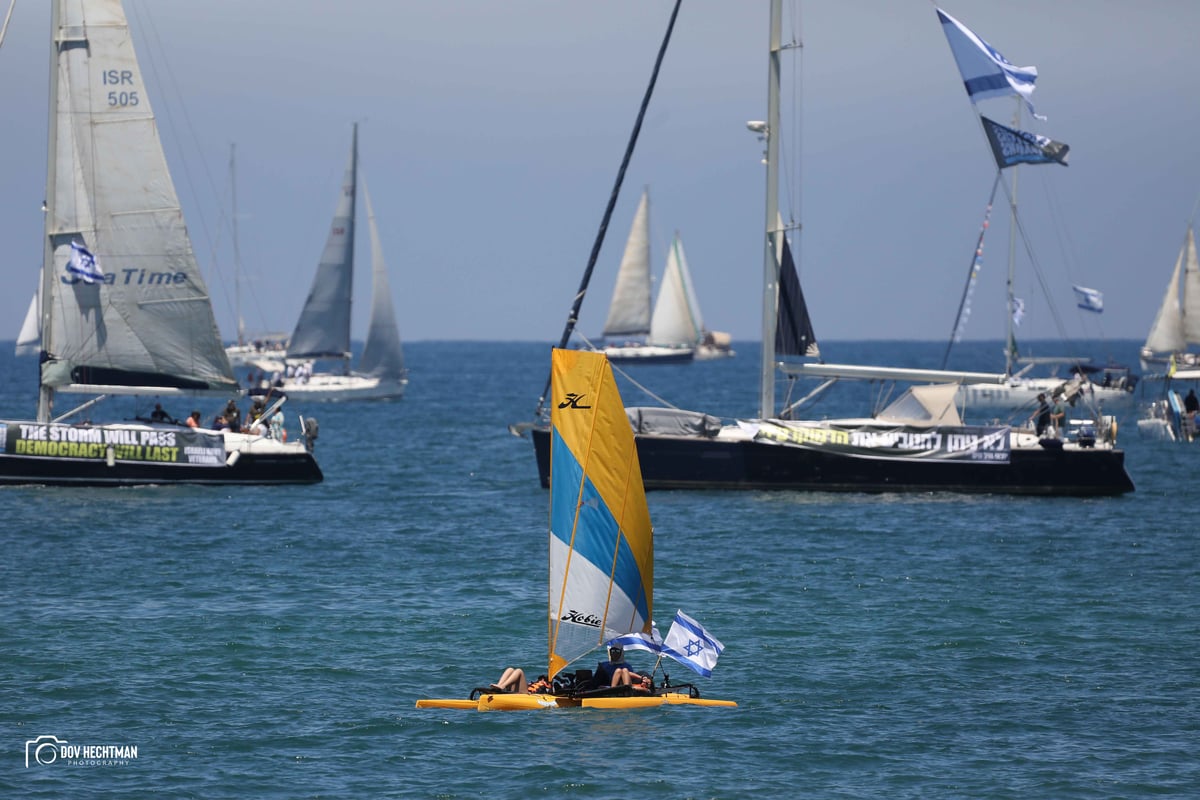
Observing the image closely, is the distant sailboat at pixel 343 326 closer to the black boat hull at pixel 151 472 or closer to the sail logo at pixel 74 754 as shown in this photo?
the black boat hull at pixel 151 472

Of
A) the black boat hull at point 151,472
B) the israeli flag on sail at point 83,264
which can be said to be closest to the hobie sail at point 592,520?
the black boat hull at point 151,472

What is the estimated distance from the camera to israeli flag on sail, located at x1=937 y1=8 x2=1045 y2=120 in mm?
42594

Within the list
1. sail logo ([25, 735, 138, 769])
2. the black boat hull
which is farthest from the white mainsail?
sail logo ([25, 735, 138, 769])

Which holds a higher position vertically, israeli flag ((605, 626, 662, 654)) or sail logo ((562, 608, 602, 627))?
sail logo ((562, 608, 602, 627))

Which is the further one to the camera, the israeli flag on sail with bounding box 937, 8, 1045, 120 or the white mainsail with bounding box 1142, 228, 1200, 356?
the white mainsail with bounding box 1142, 228, 1200, 356

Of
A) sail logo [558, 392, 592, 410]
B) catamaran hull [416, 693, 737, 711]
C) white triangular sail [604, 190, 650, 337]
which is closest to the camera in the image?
sail logo [558, 392, 592, 410]

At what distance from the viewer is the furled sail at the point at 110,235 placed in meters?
43.2

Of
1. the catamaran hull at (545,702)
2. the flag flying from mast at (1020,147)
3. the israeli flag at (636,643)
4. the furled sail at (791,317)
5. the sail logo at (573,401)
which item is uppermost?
the flag flying from mast at (1020,147)

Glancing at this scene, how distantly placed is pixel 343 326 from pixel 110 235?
46671mm

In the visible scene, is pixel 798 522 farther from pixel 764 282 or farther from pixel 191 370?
pixel 191 370

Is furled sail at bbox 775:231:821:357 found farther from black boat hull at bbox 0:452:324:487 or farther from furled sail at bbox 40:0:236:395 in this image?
furled sail at bbox 40:0:236:395

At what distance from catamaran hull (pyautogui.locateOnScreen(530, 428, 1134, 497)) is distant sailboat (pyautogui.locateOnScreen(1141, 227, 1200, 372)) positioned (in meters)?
51.8

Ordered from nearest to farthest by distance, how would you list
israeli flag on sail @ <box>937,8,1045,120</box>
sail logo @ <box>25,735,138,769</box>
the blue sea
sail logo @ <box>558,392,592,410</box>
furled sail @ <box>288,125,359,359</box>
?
the blue sea
sail logo @ <box>25,735,138,769</box>
sail logo @ <box>558,392,592,410</box>
israeli flag on sail @ <box>937,8,1045,120</box>
furled sail @ <box>288,125,359,359</box>

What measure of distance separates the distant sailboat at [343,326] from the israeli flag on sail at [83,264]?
147 ft
